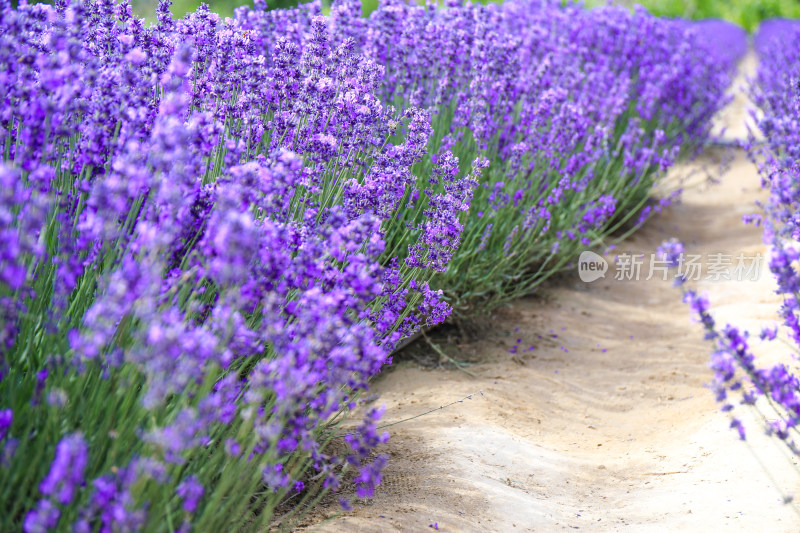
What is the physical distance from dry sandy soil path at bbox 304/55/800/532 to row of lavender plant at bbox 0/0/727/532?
0.37 metres

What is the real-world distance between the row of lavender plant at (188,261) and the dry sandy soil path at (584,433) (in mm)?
365

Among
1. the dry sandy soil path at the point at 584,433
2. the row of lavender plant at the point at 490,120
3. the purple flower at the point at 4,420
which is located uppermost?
the row of lavender plant at the point at 490,120

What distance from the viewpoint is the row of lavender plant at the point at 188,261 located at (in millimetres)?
1360

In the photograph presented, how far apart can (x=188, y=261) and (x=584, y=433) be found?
86.2 inches

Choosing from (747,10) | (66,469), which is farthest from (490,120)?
(747,10)

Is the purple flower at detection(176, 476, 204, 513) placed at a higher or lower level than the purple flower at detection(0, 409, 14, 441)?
lower

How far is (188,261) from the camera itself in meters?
1.72

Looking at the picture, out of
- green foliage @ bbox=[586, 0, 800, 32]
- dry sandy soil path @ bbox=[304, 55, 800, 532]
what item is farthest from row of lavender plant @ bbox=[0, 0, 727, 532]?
green foliage @ bbox=[586, 0, 800, 32]

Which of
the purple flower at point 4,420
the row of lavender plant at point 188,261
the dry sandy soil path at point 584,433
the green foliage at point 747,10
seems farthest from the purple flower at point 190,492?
the green foliage at point 747,10

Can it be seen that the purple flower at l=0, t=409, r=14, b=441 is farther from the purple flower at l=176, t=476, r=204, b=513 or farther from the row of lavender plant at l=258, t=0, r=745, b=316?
the row of lavender plant at l=258, t=0, r=745, b=316

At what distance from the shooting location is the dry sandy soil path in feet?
7.93

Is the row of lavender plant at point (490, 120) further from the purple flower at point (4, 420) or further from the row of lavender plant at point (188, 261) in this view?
the purple flower at point (4, 420)

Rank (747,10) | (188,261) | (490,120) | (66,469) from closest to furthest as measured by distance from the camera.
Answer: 1. (66,469)
2. (188,261)
3. (490,120)
4. (747,10)

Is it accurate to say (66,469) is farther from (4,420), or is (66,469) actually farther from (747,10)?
(747,10)
